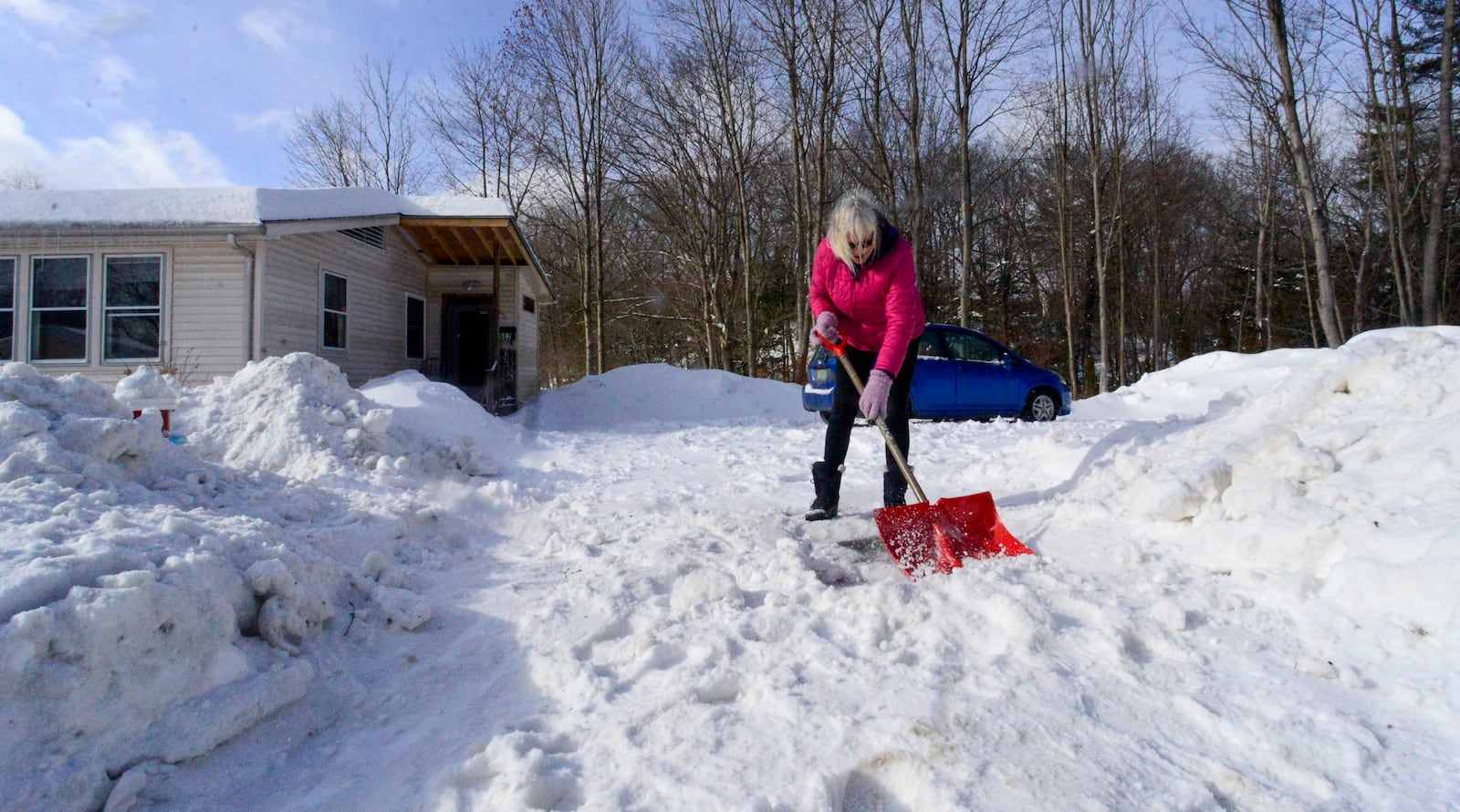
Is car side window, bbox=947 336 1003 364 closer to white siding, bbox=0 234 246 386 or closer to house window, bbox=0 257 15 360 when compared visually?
white siding, bbox=0 234 246 386

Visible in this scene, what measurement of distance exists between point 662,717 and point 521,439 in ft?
21.4

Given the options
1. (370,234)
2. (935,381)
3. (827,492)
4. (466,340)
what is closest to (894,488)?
(827,492)

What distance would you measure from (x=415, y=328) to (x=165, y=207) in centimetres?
498

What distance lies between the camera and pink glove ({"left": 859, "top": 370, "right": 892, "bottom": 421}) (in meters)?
3.74

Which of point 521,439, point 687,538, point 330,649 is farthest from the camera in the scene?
point 521,439

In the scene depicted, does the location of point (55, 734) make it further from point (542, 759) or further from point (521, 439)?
point (521, 439)

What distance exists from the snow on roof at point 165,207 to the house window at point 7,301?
85 cm

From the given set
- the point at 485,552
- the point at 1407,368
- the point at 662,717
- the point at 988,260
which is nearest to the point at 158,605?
the point at 662,717

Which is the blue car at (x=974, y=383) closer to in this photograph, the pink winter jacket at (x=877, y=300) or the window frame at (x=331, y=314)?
the pink winter jacket at (x=877, y=300)

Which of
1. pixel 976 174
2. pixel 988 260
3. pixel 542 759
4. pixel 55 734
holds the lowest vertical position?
pixel 542 759

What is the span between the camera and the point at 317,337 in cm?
1162

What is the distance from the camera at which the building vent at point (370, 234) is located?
12.4 metres

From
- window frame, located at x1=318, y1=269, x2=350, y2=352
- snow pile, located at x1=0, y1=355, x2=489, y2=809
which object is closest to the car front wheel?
snow pile, located at x1=0, y1=355, x2=489, y2=809

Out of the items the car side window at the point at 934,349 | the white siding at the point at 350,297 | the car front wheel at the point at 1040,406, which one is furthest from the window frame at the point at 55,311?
the car front wheel at the point at 1040,406
